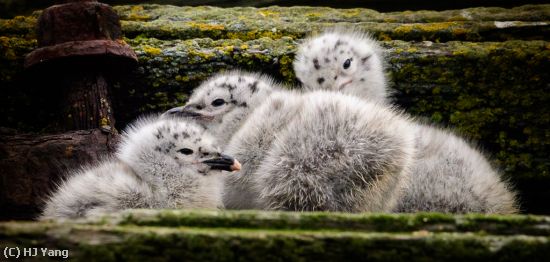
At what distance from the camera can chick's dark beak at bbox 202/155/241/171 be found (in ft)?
7.80

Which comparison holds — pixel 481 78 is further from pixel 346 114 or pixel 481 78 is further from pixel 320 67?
pixel 346 114

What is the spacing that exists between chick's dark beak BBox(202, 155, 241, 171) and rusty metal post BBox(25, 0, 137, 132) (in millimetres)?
513

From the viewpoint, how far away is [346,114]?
7.34 ft

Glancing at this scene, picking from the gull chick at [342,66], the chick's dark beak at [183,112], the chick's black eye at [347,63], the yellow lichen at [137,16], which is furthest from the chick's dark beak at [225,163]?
the yellow lichen at [137,16]

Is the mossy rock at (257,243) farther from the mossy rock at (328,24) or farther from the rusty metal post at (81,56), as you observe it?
the mossy rock at (328,24)

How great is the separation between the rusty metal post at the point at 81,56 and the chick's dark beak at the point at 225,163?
51 centimetres

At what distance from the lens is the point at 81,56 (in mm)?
2590

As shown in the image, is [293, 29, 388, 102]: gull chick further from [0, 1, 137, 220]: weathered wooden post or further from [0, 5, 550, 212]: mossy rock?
[0, 1, 137, 220]: weathered wooden post

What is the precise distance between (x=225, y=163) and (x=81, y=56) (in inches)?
29.6

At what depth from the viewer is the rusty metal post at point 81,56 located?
8.51 feet

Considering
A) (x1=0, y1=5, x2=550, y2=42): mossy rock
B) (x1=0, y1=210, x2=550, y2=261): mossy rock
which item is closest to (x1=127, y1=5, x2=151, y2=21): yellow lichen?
(x1=0, y1=5, x2=550, y2=42): mossy rock

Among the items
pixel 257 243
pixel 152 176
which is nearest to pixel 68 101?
pixel 152 176

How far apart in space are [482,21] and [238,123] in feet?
4.96

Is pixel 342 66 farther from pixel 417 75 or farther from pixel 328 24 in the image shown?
pixel 328 24
